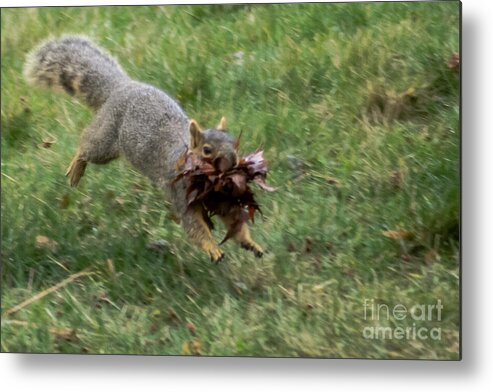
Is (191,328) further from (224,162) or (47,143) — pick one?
(47,143)

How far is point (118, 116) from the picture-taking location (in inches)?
153

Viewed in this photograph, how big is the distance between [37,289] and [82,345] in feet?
0.79

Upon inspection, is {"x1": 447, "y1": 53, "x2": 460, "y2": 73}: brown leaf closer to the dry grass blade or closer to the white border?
the white border

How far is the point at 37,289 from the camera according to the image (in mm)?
3822

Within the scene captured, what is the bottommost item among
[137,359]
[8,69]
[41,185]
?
[137,359]

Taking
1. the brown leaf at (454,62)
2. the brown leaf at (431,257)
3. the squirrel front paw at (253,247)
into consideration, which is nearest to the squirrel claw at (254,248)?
the squirrel front paw at (253,247)

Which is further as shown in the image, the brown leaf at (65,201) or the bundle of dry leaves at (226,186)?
the brown leaf at (65,201)

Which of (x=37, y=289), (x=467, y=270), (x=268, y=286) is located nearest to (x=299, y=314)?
(x=268, y=286)

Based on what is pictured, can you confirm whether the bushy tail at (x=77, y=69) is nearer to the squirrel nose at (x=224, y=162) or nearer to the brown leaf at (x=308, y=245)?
the squirrel nose at (x=224, y=162)

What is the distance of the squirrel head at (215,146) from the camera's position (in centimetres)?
360

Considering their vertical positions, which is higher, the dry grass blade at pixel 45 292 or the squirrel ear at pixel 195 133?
the squirrel ear at pixel 195 133

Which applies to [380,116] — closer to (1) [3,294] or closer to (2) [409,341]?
(2) [409,341]

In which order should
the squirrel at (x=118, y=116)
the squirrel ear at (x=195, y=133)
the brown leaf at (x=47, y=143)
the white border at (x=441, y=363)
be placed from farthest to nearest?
the brown leaf at (x=47, y=143)
the squirrel at (x=118, y=116)
the squirrel ear at (x=195, y=133)
the white border at (x=441, y=363)

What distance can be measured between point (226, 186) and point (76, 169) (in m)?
0.54
